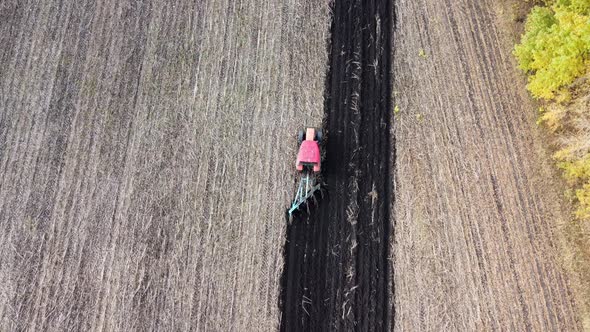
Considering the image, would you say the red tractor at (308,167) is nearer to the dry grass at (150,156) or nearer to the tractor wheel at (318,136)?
the tractor wheel at (318,136)

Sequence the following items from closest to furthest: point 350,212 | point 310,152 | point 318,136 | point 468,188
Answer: point 310,152 < point 350,212 < point 468,188 < point 318,136

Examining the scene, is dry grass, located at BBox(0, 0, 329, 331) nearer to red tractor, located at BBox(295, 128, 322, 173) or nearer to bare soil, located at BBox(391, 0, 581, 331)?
red tractor, located at BBox(295, 128, 322, 173)

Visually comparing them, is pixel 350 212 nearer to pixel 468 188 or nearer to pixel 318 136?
pixel 318 136

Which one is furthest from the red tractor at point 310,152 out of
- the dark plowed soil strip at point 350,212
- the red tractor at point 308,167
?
the dark plowed soil strip at point 350,212

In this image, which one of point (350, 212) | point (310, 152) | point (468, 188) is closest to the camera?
point (310, 152)

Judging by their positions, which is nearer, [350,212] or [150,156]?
[350,212]

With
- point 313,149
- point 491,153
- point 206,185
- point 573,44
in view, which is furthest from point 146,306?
point 573,44

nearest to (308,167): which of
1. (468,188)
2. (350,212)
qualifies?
(350,212)
